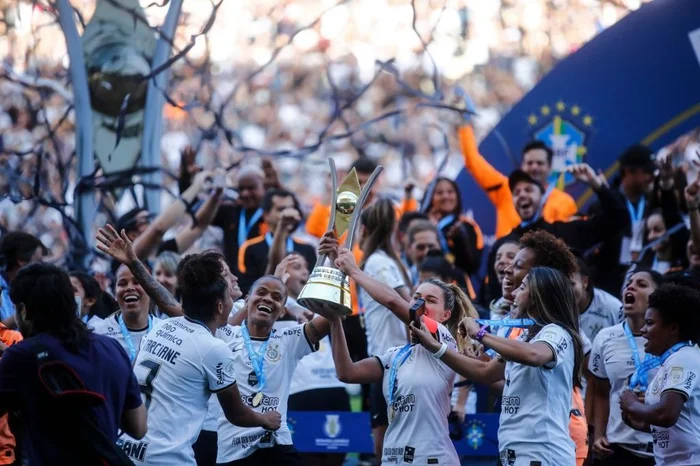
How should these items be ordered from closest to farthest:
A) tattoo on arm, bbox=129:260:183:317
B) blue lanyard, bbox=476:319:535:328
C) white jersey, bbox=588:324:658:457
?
blue lanyard, bbox=476:319:535:328, tattoo on arm, bbox=129:260:183:317, white jersey, bbox=588:324:658:457

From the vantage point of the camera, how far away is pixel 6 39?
38.0 ft

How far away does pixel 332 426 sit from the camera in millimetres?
8930

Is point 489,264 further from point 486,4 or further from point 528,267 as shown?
point 486,4

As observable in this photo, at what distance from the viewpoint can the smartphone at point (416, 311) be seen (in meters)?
6.21

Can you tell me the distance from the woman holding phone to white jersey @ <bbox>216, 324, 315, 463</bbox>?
1283 mm

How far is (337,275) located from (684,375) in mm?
2036

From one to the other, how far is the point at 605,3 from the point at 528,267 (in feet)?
21.0

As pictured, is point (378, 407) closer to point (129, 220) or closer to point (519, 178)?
point (519, 178)

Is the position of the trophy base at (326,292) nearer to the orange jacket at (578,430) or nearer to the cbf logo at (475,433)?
the orange jacket at (578,430)

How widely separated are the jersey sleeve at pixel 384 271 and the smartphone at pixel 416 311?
7.87 ft

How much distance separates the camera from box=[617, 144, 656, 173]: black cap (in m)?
9.98

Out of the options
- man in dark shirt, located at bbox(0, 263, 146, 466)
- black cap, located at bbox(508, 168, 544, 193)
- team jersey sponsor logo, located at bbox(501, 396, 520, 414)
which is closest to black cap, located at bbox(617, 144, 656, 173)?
black cap, located at bbox(508, 168, 544, 193)

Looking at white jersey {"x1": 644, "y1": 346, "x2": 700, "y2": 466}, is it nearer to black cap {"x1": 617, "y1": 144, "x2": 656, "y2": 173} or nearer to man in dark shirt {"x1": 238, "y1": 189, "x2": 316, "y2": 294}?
black cap {"x1": 617, "y1": 144, "x2": 656, "y2": 173}

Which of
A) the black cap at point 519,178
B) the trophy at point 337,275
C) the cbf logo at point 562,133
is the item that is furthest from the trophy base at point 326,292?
the cbf logo at point 562,133
